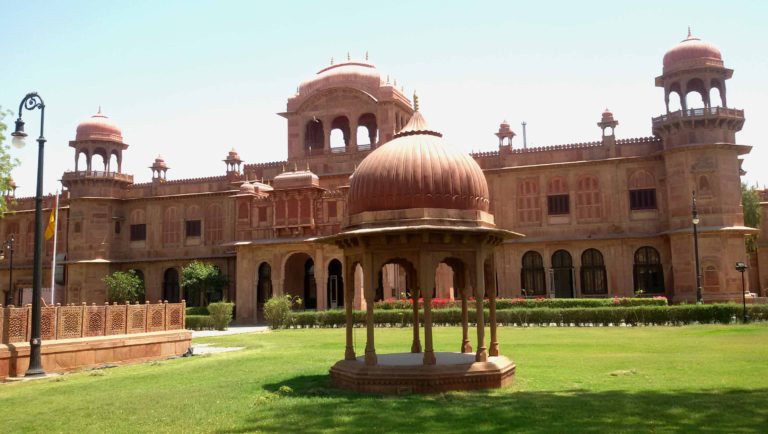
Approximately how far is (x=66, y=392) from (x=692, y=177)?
2964 centimetres

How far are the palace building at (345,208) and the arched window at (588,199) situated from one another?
0.06 meters

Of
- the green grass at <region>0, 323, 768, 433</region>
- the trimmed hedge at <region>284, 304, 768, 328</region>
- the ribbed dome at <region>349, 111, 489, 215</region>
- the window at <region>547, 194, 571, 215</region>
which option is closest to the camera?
the green grass at <region>0, 323, 768, 433</region>

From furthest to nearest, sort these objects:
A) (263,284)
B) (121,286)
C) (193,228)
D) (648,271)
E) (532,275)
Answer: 1. (193,228)
2. (121,286)
3. (263,284)
4. (532,275)
5. (648,271)

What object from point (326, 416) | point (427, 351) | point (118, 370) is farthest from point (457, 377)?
point (118, 370)

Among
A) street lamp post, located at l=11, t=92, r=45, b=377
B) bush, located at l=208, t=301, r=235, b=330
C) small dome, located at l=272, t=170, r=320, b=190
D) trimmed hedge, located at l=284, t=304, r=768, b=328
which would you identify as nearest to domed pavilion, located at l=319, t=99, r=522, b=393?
street lamp post, located at l=11, t=92, r=45, b=377

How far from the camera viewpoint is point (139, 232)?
44.2 meters

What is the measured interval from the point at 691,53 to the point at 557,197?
9.76 m

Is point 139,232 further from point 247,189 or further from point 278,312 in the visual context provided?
point 278,312

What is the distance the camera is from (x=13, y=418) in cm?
978

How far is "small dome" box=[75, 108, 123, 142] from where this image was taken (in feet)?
139

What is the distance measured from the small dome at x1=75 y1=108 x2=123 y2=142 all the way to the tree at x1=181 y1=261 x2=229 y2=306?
10059 mm

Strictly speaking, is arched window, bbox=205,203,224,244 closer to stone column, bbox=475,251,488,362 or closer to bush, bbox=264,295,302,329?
bush, bbox=264,295,302,329

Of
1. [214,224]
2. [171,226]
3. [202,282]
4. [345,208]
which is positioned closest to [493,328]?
[345,208]

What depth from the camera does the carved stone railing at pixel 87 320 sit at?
15.3 meters
